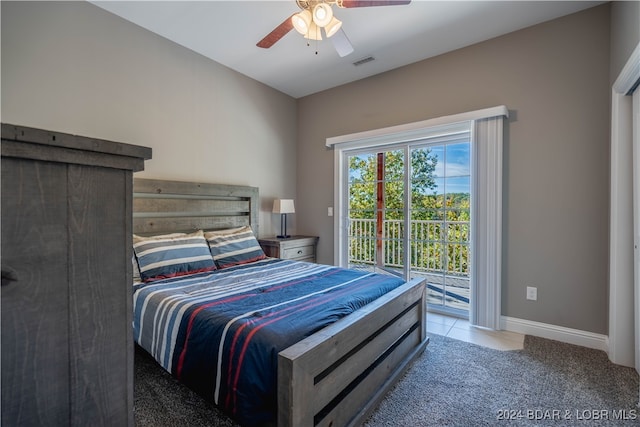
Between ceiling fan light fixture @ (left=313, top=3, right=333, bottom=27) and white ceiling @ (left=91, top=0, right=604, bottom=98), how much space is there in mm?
637

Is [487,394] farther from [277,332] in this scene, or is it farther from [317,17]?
[317,17]

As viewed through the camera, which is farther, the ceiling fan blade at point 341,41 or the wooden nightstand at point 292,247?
the wooden nightstand at point 292,247

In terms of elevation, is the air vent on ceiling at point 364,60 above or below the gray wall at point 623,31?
above

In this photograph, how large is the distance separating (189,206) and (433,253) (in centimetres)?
272

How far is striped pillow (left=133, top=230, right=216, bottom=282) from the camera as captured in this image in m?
2.39

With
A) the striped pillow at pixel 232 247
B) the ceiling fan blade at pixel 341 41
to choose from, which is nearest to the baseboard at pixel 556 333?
the striped pillow at pixel 232 247

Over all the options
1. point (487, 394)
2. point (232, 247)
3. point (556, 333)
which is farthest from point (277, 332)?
point (556, 333)

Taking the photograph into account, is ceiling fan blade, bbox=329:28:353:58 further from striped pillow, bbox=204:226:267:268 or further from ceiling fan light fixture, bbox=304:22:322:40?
striped pillow, bbox=204:226:267:268

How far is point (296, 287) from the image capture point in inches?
82.3

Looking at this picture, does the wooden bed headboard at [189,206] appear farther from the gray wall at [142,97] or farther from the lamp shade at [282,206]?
the lamp shade at [282,206]

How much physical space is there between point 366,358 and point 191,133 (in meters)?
2.74

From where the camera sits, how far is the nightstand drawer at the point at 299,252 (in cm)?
367

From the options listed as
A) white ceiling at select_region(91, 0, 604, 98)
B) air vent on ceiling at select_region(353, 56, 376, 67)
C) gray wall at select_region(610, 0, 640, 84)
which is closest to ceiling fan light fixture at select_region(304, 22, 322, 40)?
white ceiling at select_region(91, 0, 604, 98)

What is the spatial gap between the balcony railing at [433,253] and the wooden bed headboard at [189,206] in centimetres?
158
